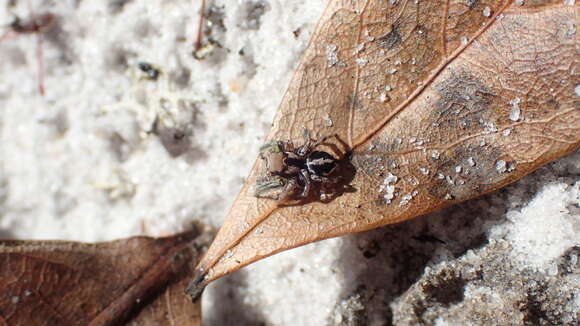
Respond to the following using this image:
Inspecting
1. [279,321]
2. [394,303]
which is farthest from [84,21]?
[394,303]

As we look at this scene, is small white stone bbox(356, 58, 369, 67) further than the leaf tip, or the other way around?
the leaf tip

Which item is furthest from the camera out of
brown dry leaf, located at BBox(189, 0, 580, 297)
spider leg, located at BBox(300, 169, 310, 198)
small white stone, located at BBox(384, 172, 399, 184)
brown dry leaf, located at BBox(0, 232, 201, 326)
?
brown dry leaf, located at BBox(0, 232, 201, 326)

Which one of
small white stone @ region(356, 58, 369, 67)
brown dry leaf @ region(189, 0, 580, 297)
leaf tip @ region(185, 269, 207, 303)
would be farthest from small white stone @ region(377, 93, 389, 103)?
leaf tip @ region(185, 269, 207, 303)

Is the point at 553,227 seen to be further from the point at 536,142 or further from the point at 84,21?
the point at 84,21

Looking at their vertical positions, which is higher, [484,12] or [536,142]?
[484,12]

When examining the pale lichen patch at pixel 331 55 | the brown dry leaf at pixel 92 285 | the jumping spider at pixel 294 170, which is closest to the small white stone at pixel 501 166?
the jumping spider at pixel 294 170

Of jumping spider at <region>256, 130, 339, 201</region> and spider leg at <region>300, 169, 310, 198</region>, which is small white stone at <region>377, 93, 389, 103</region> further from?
spider leg at <region>300, 169, 310, 198</region>

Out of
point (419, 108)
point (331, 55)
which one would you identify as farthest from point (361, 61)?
point (419, 108)
